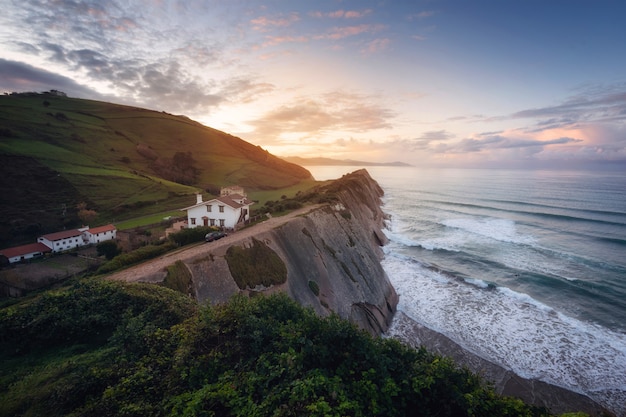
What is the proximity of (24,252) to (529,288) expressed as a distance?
2577 inches

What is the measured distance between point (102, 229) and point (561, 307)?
62529 mm

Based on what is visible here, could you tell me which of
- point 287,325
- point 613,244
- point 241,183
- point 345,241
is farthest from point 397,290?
point 241,183

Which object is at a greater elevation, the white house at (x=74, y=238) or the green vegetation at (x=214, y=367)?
the green vegetation at (x=214, y=367)

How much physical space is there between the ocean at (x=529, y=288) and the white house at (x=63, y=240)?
153 ft

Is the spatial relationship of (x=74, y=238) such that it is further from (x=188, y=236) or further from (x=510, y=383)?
(x=510, y=383)

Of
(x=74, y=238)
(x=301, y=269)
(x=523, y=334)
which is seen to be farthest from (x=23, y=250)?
(x=523, y=334)

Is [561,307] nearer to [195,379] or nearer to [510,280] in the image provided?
[510,280]

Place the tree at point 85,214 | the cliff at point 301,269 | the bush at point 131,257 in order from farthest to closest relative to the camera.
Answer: the tree at point 85,214 → the bush at point 131,257 → the cliff at point 301,269

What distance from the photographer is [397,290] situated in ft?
111

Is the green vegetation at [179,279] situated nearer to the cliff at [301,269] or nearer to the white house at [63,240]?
the cliff at [301,269]

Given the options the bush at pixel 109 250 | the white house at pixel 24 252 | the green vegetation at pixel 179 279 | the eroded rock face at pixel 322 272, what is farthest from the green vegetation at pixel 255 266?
the white house at pixel 24 252

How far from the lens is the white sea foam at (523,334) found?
20.8 metres

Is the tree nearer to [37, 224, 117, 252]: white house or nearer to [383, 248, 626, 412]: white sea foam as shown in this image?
[37, 224, 117, 252]: white house

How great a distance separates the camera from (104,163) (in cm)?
7362
